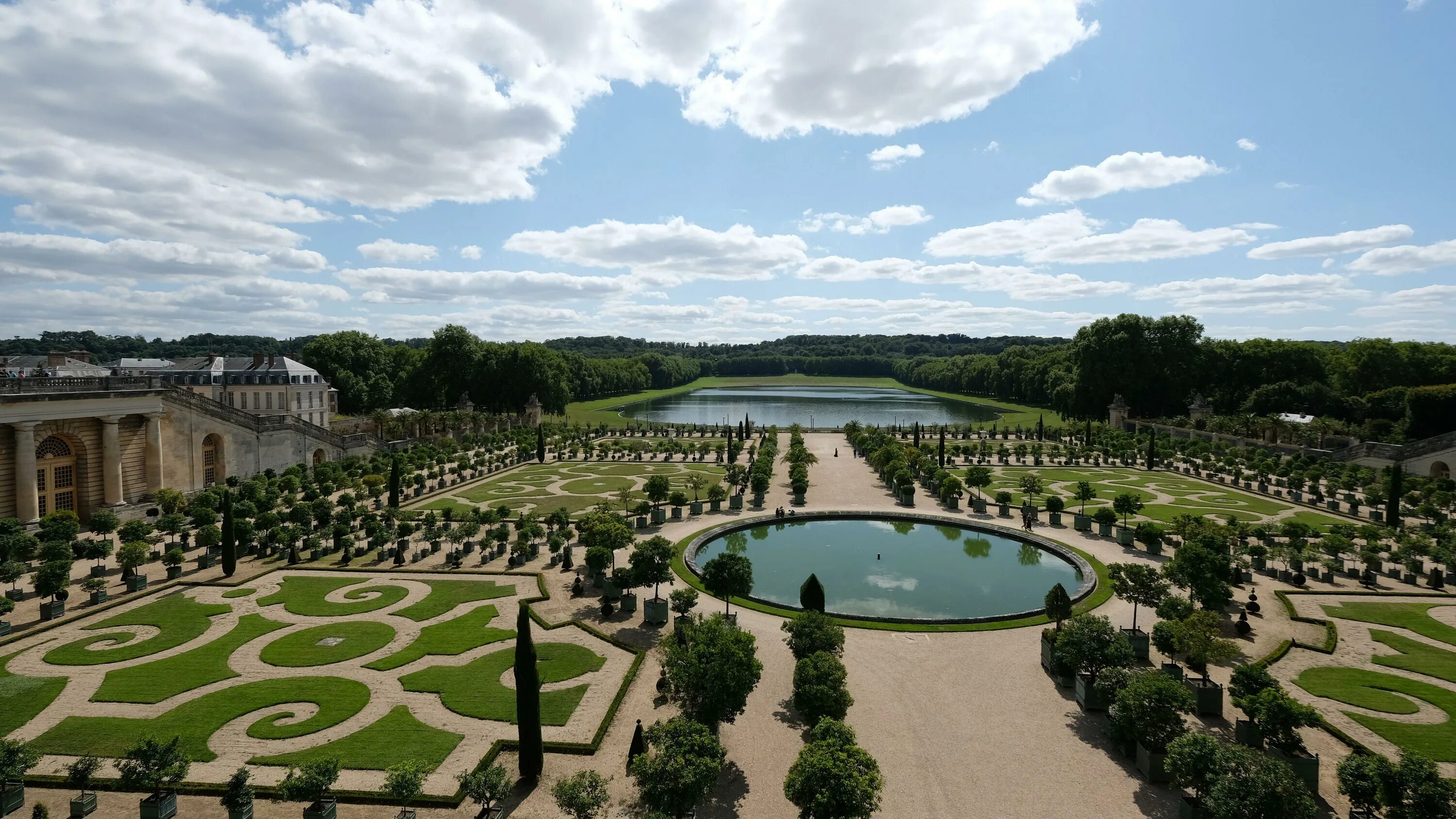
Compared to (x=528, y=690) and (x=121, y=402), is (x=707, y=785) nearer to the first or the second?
(x=528, y=690)

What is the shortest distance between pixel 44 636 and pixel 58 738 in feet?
27.4


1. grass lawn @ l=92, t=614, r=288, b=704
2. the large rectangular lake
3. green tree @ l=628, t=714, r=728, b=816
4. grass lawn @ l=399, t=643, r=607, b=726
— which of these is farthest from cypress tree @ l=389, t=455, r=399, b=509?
the large rectangular lake

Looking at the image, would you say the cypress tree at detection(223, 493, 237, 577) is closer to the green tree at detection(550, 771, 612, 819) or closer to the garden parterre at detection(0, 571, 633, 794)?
the garden parterre at detection(0, 571, 633, 794)

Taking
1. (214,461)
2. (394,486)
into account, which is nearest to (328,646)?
(394,486)

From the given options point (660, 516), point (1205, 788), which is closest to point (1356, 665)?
point (1205, 788)

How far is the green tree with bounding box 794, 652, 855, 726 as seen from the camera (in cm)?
1545

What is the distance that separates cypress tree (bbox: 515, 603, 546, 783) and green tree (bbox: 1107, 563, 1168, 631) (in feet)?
57.8

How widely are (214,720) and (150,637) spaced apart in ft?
25.3

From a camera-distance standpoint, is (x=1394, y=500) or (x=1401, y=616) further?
(x=1394, y=500)

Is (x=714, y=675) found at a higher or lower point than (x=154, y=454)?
lower

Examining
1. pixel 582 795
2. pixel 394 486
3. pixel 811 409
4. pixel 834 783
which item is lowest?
pixel 811 409

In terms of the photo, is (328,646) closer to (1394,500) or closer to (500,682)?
(500,682)

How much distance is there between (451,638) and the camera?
70.7ft

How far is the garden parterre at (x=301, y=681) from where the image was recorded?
15.4 meters
